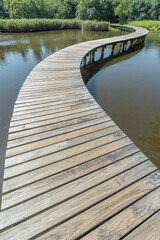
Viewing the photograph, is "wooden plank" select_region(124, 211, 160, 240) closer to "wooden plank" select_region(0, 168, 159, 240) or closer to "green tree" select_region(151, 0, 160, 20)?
"wooden plank" select_region(0, 168, 159, 240)

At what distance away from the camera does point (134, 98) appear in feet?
14.2

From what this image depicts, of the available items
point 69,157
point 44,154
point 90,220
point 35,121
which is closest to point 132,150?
point 69,157

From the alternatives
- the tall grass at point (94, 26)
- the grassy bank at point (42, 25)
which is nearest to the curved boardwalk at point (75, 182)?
the grassy bank at point (42, 25)

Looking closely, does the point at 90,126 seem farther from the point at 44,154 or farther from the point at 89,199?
the point at 89,199

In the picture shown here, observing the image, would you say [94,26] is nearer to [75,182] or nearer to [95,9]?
[95,9]

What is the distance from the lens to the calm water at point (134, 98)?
3023 mm

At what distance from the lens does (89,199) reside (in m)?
1.23

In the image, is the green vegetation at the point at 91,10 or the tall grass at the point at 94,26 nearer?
the tall grass at the point at 94,26

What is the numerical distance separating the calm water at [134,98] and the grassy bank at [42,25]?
45.6 feet

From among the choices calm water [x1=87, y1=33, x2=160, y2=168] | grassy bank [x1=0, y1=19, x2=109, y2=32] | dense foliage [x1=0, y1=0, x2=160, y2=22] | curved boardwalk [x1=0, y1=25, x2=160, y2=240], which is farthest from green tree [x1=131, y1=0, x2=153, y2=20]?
curved boardwalk [x1=0, y1=25, x2=160, y2=240]

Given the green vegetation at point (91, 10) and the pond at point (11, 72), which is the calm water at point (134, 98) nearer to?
the pond at point (11, 72)

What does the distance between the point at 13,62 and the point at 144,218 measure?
8.35m

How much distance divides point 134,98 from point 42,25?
1783cm

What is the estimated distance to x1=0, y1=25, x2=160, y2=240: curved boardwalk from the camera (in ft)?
3.45
